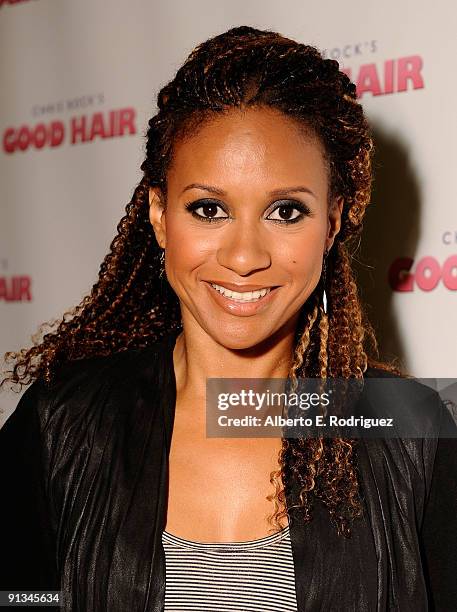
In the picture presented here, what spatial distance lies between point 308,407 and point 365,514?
0.19 meters

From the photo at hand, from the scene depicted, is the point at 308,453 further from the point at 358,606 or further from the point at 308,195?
the point at 308,195

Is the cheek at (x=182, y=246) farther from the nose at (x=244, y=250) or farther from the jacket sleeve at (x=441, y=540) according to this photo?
the jacket sleeve at (x=441, y=540)

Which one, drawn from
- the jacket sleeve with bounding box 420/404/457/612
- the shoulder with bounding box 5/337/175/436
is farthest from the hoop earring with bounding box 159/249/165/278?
the jacket sleeve with bounding box 420/404/457/612

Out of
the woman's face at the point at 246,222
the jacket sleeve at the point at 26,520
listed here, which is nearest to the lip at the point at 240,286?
the woman's face at the point at 246,222

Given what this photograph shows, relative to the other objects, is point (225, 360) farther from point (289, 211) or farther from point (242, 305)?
point (289, 211)

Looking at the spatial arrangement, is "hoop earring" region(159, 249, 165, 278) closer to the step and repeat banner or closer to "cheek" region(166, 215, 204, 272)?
"cheek" region(166, 215, 204, 272)

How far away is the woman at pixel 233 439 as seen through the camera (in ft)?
4.12

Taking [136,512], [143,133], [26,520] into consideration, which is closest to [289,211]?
[136,512]

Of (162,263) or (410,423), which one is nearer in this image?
(410,423)

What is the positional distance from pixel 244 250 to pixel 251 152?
5.2 inches

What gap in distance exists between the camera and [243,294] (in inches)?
50.6

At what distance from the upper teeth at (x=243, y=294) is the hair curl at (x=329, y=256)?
17 cm

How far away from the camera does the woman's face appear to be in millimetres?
1256

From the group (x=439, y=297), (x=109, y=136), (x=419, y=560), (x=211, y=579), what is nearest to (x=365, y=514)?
(x=419, y=560)
